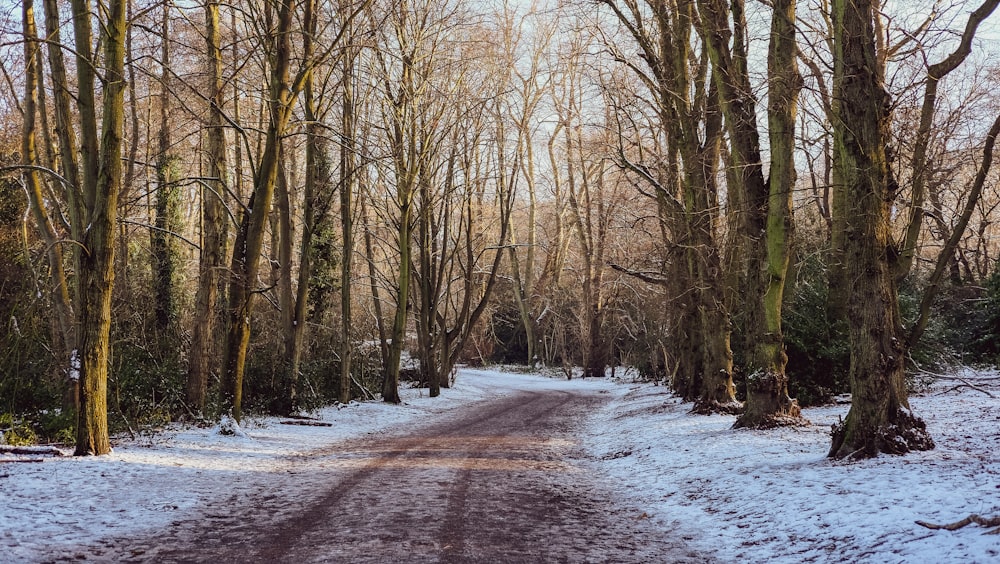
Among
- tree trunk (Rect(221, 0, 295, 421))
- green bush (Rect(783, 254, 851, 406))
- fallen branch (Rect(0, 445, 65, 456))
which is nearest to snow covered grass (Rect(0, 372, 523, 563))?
fallen branch (Rect(0, 445, 65, 456))

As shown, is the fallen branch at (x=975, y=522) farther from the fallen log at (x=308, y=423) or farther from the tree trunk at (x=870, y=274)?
the fallen log at (x=308, y=423)

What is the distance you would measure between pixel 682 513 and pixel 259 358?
13.2 metres

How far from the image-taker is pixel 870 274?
25.4 feet

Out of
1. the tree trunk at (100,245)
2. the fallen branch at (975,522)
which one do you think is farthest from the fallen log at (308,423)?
the fallen branch at (975,522)

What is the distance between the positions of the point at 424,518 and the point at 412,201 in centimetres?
1615

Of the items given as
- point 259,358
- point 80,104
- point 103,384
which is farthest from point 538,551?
point 259,358

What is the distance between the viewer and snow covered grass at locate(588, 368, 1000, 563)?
4.91 metres

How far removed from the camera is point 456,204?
89.4 feet

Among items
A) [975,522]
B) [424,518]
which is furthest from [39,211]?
[975,522]

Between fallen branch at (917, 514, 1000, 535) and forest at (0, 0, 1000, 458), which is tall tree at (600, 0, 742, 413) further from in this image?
fallen branch at (917, 514, 1000, 535)

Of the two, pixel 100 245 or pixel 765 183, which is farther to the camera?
pixel 765 183

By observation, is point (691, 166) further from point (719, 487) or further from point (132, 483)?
point (132, 483)

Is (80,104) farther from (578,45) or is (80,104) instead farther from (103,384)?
(578,45)

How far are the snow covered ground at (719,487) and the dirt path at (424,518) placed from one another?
367mm
